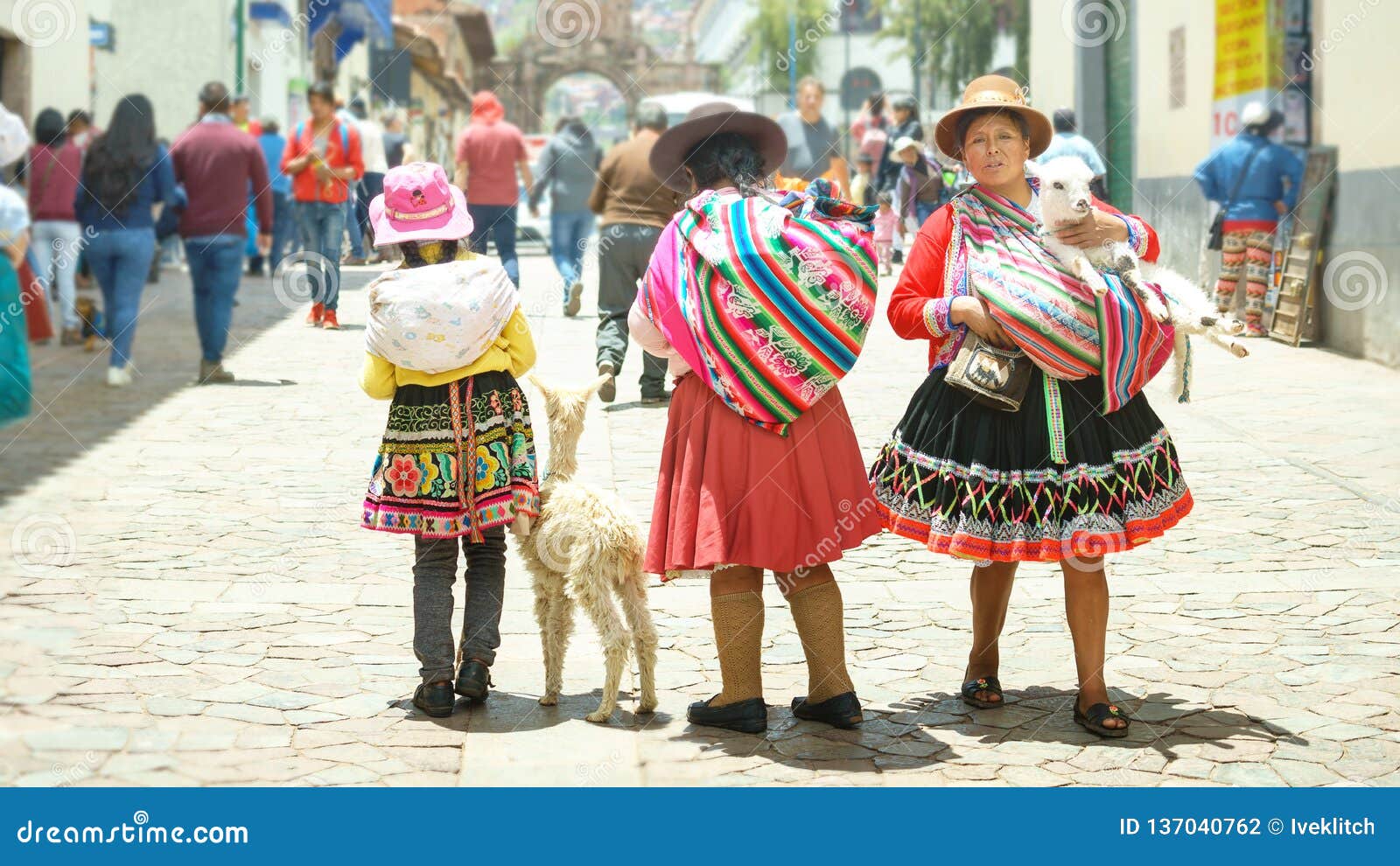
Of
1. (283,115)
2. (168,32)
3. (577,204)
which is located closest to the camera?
(577,204)

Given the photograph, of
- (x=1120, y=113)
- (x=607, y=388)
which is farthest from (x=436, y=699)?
(x=1120, y=113)

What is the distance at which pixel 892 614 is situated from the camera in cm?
587

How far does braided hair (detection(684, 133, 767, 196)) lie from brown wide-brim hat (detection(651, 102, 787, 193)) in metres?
0.02

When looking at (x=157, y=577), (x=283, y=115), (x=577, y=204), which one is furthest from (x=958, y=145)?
(x=283, y=115)

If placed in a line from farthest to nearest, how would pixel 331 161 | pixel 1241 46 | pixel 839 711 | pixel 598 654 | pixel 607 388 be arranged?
1. pixel 1241 46
2. pixel 331 161
3. pixel 607 388
4. pixel 598 654
5. pixel 839 711

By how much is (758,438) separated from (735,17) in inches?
3564

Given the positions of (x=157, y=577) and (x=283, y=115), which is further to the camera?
(x=283, y=115)

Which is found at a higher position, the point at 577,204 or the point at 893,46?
the point at 893,46

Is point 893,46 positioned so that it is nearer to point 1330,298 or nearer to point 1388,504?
point 1330,298

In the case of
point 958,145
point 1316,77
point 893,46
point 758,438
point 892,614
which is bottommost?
point 892,614

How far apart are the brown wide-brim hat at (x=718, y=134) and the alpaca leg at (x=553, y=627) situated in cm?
121

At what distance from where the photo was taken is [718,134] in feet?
15.2

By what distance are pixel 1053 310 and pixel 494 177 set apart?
11.8 meters

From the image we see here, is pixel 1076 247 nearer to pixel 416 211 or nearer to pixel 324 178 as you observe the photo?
pixel 416 211
